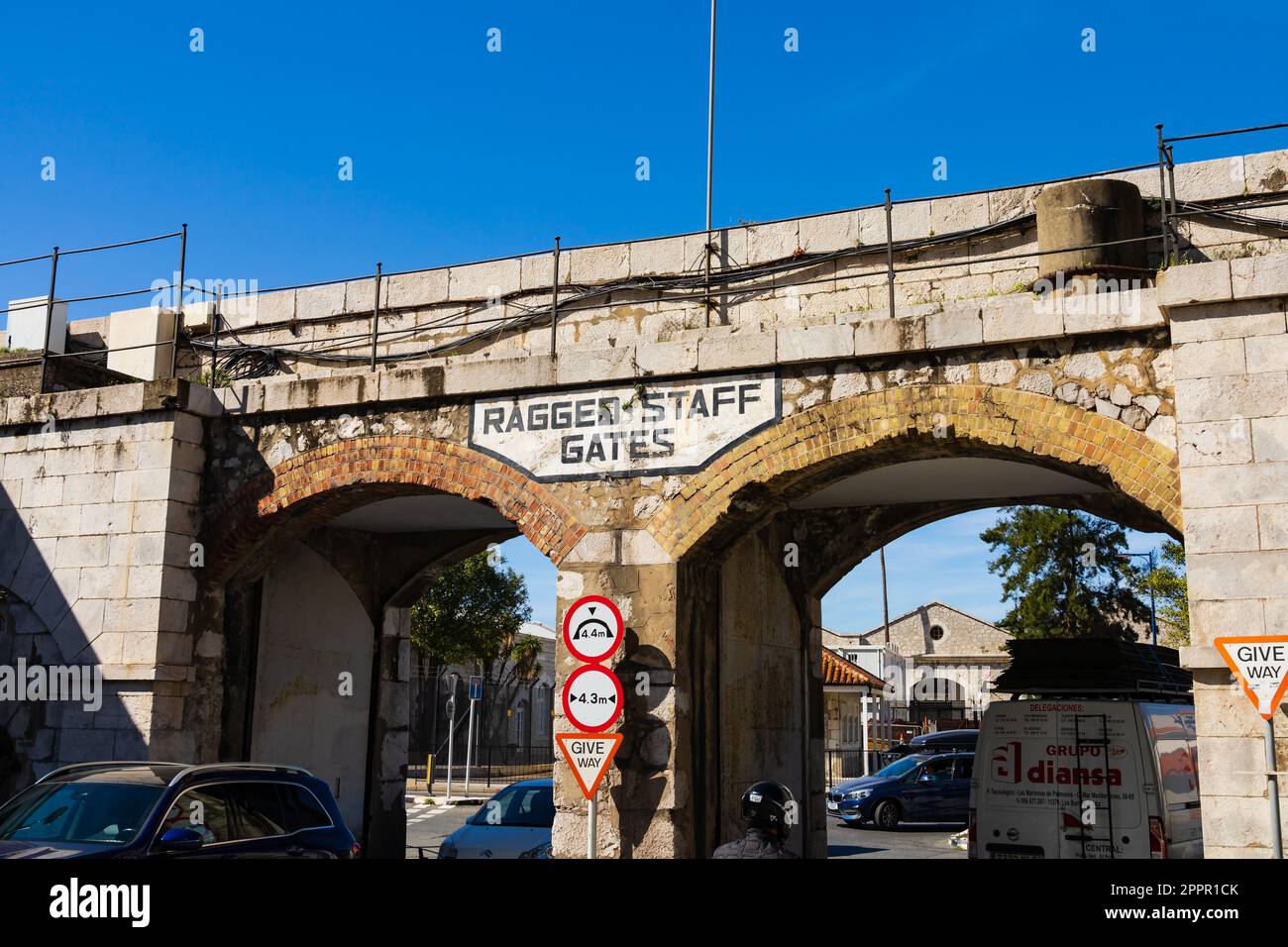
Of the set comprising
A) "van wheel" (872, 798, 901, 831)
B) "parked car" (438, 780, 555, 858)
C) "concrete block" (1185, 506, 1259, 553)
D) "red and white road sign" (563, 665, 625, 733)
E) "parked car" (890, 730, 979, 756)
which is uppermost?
"concrete block" (1185, 506, 1259, 553)

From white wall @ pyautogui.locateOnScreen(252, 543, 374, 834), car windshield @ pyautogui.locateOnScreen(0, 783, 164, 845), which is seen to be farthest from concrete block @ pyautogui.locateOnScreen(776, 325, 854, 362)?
white wall @ pyautogui.locateOnScreen(252, 543, 374, 834)

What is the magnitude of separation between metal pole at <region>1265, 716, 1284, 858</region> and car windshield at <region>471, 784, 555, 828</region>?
7.14 m

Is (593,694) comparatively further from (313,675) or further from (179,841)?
(313,675)

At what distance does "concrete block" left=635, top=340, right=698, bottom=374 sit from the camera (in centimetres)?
1079

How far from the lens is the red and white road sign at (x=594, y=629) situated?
9.55 meters

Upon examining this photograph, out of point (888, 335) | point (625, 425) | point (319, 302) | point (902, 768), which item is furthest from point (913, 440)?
point (902, 768)

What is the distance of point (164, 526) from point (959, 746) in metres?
18.8

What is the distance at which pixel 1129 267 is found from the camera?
33.6 ft

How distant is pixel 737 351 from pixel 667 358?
692mm

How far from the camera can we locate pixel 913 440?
9.98 meters

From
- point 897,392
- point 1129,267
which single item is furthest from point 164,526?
point 1129,267

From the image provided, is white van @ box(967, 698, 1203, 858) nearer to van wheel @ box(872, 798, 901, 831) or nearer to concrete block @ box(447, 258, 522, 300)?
concrete block @ box(447, 258, 522, 300)
